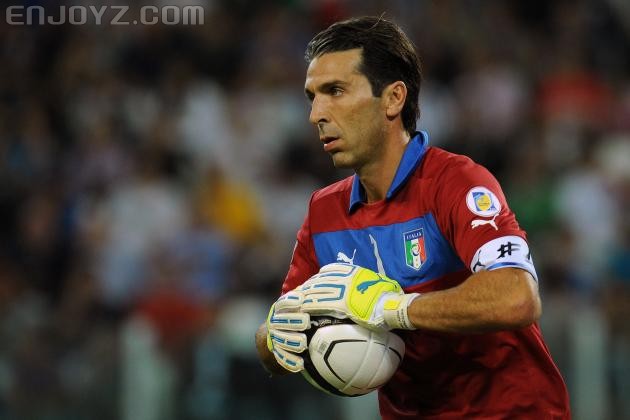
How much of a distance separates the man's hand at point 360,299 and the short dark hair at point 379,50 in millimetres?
760

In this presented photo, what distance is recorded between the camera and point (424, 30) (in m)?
9.98

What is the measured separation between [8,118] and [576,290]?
5116mm

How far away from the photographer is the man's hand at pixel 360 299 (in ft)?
11.2

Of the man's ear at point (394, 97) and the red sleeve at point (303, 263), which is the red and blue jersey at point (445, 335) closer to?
the man's ear at point (394, 97)

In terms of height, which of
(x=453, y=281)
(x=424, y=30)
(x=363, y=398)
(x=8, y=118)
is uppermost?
(x=424, y=30)

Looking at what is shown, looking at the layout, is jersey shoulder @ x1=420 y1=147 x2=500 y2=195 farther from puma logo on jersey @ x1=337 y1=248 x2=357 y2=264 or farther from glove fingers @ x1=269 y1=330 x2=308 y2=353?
glove fingers @ x1=269 y1=330 x2=308 y2=353

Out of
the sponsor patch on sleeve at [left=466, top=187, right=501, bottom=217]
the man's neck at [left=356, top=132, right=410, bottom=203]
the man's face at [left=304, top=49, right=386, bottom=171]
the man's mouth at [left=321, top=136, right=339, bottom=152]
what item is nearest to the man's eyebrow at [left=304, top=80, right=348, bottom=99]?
the man's face at [left=304, top=49, right=386, bottom=171]

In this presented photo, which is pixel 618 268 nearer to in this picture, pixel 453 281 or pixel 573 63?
pixel 573 63

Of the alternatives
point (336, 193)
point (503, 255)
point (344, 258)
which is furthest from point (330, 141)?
point (503, 255)

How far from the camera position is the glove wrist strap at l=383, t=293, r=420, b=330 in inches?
133

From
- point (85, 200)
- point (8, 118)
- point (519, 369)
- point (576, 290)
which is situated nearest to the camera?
point (519, 369)

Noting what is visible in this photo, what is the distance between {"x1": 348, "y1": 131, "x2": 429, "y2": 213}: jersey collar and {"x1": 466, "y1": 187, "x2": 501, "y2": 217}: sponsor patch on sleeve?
38cm

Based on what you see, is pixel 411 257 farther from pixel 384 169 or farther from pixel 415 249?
pixel 384 169

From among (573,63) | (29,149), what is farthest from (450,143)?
(29,149)
